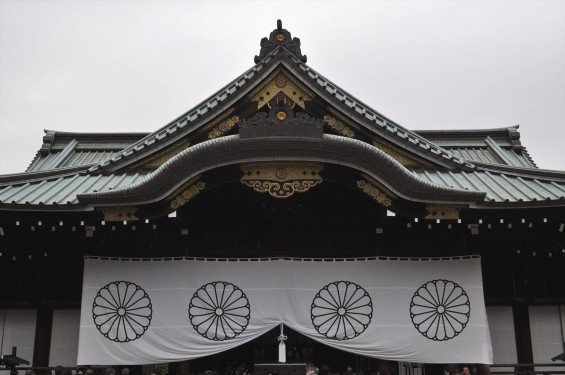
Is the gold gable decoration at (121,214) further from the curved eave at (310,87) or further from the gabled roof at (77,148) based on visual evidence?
the gabled roof at (77,148)

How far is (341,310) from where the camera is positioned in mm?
9242

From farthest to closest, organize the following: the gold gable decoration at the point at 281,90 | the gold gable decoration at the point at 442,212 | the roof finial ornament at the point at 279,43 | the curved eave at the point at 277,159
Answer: the roof finial ornament at the point at 279,43 → the gold gable decoration at the point at 281,90 → the gold gable decoration at the point at 442,212 → the curved eave at the point at 277,159

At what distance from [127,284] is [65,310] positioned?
147 centimetres

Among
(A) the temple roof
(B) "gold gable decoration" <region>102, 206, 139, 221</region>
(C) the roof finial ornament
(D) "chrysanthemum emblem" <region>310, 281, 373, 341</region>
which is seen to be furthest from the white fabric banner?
(C) the roof finial ornament

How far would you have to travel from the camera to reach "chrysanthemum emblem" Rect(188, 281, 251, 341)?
361 inches

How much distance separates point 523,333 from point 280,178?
497 centimetres

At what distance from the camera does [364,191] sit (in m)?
9.13

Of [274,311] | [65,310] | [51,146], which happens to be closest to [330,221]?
[274,311]

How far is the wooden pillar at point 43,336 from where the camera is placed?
32.1 ft

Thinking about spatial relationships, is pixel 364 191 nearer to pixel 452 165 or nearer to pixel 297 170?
pixel 297 170

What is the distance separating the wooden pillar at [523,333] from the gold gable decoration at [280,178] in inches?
167

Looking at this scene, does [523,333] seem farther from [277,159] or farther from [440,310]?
[277,159]

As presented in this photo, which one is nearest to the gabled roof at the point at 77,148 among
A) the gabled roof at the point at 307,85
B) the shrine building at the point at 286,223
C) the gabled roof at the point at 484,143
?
the shrine building at the point at 286,223

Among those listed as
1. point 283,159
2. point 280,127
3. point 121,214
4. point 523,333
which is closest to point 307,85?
point 280,127
